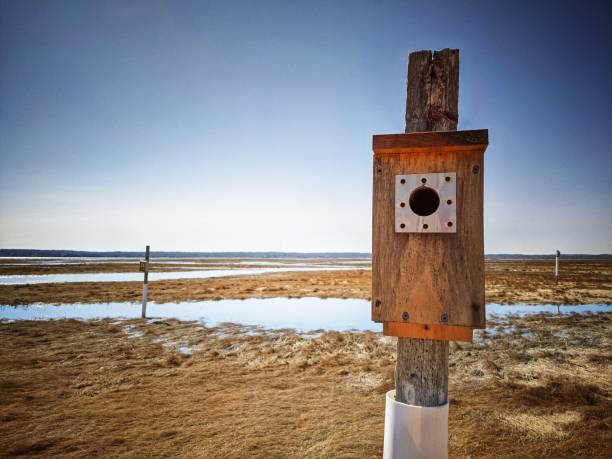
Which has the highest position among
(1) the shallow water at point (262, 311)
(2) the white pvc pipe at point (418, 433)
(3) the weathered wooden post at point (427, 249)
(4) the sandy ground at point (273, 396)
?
(3) the weathered wooden post at point (427, 249)

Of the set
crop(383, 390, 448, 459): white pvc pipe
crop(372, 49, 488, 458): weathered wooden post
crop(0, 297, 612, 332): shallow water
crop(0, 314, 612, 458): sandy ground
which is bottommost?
crop(0, 297, 612, 332): shallow water

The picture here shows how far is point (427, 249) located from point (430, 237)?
0.08m

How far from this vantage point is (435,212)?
2139 mm

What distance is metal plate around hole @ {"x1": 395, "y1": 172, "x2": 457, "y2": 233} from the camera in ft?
6.87

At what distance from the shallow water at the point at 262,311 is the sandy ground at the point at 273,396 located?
205 centimetres

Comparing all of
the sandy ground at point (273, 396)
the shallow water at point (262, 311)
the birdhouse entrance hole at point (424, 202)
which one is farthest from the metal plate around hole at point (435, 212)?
the shallow water at point (262, 311)

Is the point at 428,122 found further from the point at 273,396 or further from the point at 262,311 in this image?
the point at 262,311

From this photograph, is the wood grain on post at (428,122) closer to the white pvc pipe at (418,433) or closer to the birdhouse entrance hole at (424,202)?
the white pvc pipe at (418,433)

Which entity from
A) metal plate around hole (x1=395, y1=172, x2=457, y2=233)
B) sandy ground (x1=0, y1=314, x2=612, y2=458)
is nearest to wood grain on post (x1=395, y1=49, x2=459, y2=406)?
metal plate around hole (x1=395, y1=172, x2=457, y2=233)

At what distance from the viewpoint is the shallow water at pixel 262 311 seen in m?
10.4

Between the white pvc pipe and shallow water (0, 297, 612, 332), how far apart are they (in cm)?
747

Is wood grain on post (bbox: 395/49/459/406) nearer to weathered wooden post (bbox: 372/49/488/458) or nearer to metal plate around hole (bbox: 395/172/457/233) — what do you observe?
weathered wooden post (bbox: 372/49/488/458)

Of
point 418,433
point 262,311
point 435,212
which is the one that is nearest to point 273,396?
point 418,433

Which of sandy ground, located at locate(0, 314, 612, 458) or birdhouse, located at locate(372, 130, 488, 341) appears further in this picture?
sandy ground, located at locate(0, 314, 612, 458)
